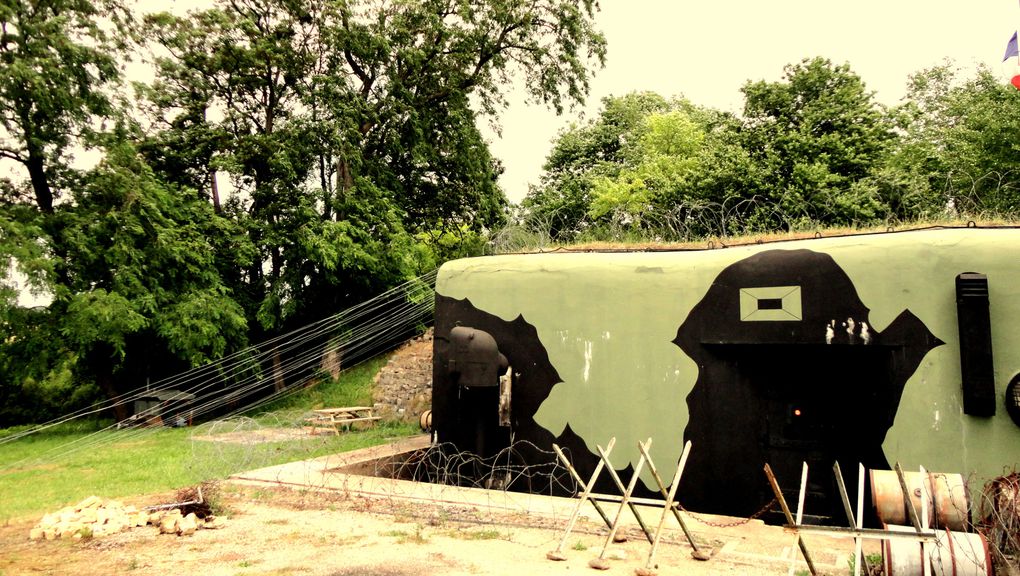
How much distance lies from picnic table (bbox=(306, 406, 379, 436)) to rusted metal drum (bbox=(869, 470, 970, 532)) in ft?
46.4

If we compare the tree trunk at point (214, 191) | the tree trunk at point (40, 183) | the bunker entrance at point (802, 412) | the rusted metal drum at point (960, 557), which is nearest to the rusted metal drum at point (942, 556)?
the rusted metal drum at point (960, 557)

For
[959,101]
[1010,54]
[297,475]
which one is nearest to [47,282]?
[297,475]

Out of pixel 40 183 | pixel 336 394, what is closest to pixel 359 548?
pixel 336 394

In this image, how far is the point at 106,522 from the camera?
323 inches

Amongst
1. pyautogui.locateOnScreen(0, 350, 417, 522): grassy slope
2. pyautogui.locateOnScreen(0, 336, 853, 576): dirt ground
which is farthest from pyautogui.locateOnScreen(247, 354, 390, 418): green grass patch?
pyautogui.locateOnScreen(0, 336, 853, 576): dirt ground

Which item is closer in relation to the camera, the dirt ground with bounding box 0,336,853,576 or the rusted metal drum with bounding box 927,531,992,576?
the rusted metal drum with bounding box 927,531,992,576

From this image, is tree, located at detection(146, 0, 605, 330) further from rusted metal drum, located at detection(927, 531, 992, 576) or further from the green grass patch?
rusted metal drum, located at detection(927, 531, 992, 576)

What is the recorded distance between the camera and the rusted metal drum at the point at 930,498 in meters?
5.92

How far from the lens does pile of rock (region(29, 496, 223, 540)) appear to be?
797 cm

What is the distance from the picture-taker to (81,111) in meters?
18.8

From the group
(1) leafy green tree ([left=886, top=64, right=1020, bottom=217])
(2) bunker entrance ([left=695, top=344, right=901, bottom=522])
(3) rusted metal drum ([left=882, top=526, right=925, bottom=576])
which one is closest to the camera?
(3) rusted metal drum ([left=882, top=526, right=925, bottom=576])

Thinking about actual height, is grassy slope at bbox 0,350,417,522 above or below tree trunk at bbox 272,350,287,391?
below

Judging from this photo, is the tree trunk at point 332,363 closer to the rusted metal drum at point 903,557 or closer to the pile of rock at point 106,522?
the pile of rock at point 106,522

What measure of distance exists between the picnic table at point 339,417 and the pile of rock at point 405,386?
0.52 metres
